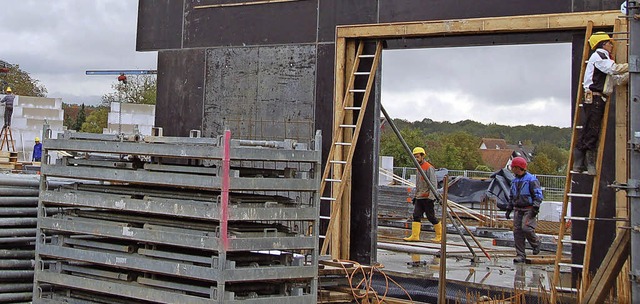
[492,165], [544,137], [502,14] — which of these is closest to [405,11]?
[502,14]

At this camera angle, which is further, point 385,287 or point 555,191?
point 555,191

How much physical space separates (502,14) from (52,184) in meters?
6.68

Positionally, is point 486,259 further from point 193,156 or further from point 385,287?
point 193,156

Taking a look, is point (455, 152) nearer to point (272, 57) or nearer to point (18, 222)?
point (272, 57)

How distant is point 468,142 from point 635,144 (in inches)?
2530

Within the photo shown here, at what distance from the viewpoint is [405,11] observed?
38.3 ft

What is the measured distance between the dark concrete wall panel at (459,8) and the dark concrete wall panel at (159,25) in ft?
13.3

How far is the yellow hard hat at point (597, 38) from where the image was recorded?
30.8 ft

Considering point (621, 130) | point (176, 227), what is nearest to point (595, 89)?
point (621, 130)

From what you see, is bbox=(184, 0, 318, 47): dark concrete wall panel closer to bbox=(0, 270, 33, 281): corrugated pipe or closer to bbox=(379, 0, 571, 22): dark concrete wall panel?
→ bbox=(379, 0, 571, 22): dark concrete wall panel

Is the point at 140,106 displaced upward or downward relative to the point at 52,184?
upward

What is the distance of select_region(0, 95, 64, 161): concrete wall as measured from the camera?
109ft

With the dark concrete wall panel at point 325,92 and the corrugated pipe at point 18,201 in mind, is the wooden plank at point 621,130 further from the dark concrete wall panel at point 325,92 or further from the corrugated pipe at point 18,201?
the corrugated pipe at point 18,201

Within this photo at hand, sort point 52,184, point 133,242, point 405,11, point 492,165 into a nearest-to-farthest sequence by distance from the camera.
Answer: point 133,242, point 52,184, point 405,11, point 492,165
